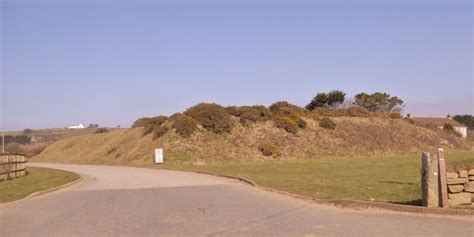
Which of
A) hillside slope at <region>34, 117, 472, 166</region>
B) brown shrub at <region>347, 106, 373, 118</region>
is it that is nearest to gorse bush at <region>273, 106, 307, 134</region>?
hillside slope at <region>34, 117, 472, 166</region>

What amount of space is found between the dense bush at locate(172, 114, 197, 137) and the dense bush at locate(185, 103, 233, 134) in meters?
0.92

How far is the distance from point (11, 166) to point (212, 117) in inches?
995

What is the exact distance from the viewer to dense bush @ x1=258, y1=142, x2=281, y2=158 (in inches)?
1864

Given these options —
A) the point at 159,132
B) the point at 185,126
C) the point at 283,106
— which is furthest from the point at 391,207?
the point at 283,106

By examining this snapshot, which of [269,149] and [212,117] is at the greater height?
[212,117]

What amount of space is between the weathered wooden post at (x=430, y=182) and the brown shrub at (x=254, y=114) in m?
41.1

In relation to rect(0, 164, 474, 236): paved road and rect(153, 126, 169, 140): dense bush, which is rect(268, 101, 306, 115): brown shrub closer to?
rect(153, 126, 169, 140): dense bush

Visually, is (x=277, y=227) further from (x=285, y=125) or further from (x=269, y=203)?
(x=285, y=125)

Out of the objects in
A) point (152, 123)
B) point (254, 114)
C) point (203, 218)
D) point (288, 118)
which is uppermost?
point (254, 114)

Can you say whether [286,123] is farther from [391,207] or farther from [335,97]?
[391,207]

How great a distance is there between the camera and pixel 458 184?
11898 mm

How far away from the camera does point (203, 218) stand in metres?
11.8

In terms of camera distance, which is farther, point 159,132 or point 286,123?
point 286,123

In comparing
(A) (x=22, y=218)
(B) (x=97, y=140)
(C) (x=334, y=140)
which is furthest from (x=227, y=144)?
(A) (x=22, y=218)
